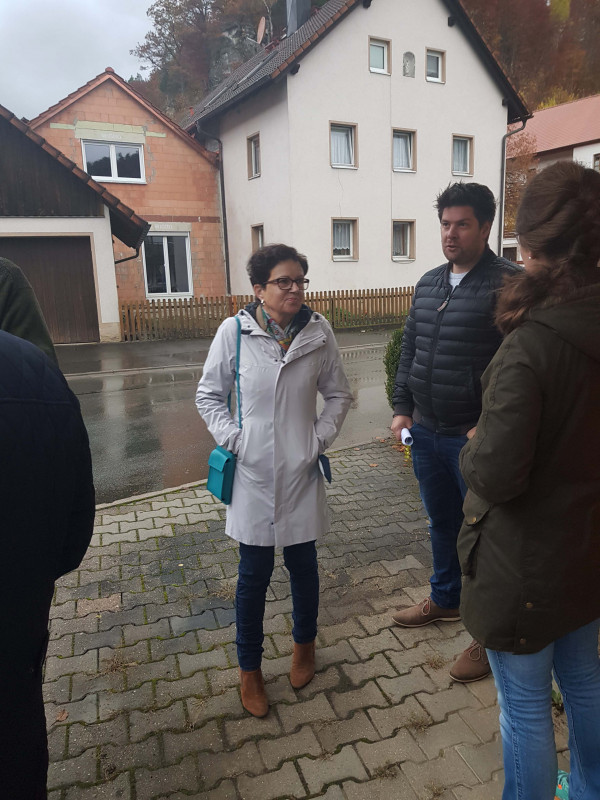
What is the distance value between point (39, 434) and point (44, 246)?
16.6 metres

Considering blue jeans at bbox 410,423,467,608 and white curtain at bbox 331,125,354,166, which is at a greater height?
white curtain at bbox 331,125,354,166

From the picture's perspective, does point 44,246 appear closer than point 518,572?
No

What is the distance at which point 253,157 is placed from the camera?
21.9 m

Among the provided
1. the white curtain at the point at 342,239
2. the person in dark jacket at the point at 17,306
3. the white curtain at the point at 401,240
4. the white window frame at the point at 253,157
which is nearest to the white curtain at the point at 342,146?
the white curtain at the point at 342,239

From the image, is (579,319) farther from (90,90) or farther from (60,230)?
(90,90)

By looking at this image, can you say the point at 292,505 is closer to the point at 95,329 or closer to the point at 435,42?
the point at 95,329

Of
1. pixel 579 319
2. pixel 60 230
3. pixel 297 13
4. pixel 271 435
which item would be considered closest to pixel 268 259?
pixel 271 435

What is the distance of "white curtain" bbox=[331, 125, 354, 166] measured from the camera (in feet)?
67.4

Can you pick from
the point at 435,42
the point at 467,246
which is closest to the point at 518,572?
the point at 467,246

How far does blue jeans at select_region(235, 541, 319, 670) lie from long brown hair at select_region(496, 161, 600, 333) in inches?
58.3

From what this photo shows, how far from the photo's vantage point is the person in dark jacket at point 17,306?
195cm

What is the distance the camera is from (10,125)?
15.0 metres

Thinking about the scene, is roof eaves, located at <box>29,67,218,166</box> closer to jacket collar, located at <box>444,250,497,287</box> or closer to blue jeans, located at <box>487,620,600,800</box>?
jacket collar, located at <box>444,250,497,287</box>

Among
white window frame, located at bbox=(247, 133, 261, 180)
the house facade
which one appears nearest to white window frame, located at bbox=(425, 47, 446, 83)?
white window frame, located at bbox=(247, 133, 261, 180)
